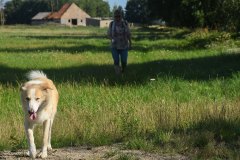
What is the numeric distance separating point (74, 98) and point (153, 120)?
4.19m

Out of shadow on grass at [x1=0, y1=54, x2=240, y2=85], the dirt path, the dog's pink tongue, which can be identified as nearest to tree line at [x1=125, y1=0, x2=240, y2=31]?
shadow on grass at [x1=0, y1=54, x2=240, y2=85]

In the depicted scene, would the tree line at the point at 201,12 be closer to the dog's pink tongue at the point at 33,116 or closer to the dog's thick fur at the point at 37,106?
the dog's thick fur at the point at 37,106

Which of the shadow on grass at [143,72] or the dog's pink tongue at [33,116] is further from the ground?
the dog's pink tongue at [33,116]

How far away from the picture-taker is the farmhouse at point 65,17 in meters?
158

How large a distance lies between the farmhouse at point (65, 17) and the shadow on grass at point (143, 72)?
135 m

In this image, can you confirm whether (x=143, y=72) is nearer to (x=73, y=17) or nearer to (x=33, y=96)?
(x=33, y=96)

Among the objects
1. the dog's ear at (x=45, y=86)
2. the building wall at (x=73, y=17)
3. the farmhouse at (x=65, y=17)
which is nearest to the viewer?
the dog's ear at (x=45, y=86)

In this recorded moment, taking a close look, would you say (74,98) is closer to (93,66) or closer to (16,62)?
(93,66)

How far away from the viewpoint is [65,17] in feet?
520

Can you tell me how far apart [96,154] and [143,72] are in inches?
460

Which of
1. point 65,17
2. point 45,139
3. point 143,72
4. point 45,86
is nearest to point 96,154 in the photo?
point 45,139

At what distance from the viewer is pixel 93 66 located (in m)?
22.9

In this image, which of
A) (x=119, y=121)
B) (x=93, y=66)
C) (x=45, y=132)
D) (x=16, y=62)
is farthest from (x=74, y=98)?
(x=16, y=62)

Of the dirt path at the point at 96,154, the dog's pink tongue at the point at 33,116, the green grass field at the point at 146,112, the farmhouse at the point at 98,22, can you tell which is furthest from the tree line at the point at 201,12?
the farmhouse at the point at 98,22
